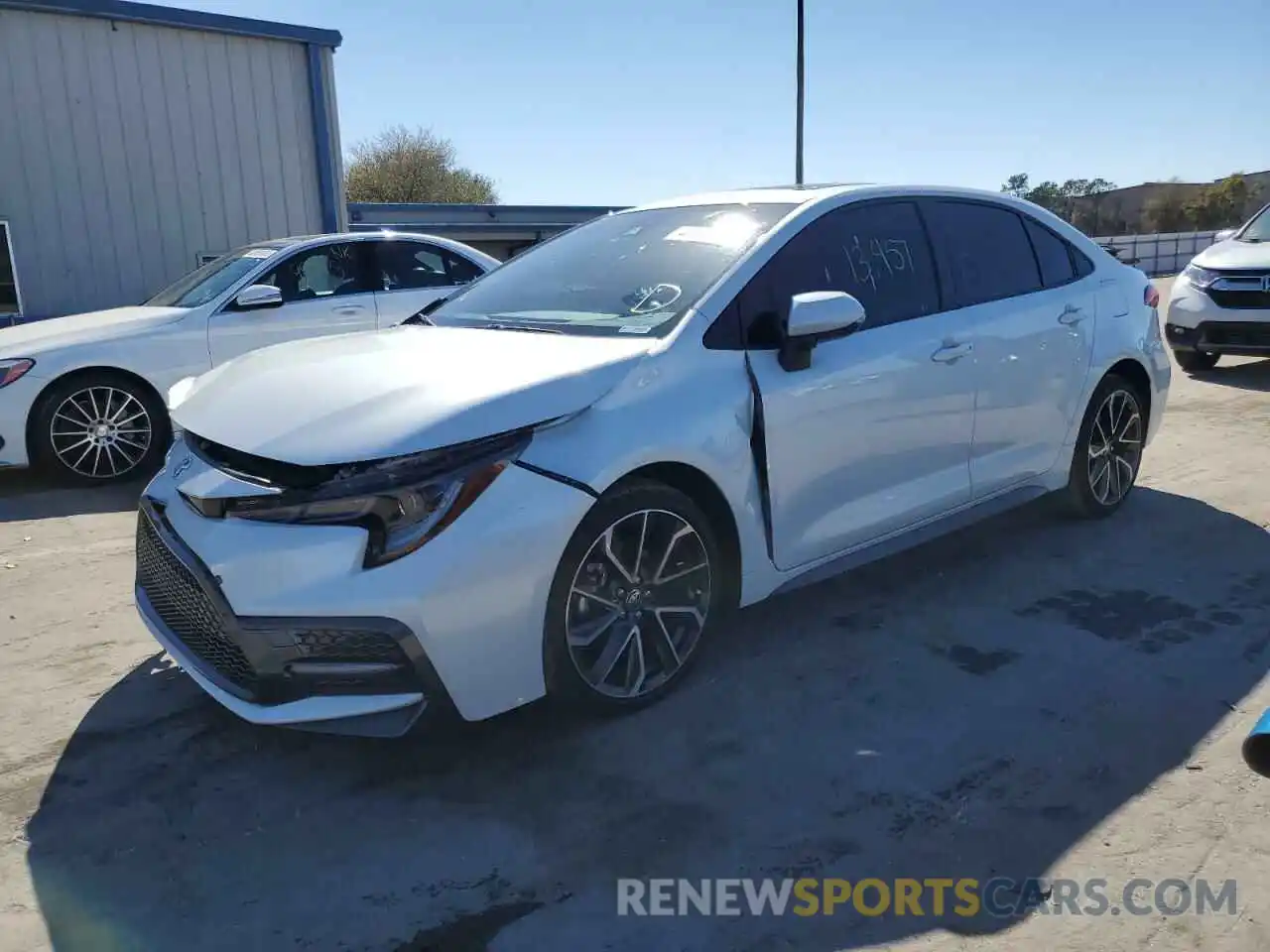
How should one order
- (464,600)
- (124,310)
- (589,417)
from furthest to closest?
(124,310) < (589,417) < (464,600)

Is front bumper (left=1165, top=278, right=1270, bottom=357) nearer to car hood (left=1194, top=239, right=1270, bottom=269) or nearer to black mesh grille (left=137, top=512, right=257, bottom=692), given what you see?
car hood (left=1194, top=239, right=1270, bottom=269)

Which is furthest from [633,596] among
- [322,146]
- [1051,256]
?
[322,146]

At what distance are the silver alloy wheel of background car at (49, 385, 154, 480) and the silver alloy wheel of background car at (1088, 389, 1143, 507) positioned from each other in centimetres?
566

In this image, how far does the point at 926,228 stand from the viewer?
4270mm

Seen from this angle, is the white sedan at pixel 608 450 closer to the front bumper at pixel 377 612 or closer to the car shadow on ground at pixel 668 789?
the front bumper at pixel 377 612

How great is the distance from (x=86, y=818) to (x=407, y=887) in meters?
0.97

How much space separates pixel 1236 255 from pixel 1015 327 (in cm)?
649

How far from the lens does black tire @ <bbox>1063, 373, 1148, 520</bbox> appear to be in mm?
4996

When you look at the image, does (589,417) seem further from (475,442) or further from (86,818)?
(86,818)

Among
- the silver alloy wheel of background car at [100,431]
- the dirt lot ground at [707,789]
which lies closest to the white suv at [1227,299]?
the dirt lot ground at [707,789]

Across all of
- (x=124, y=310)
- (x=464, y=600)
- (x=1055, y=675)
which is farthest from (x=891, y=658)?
(x=124, y=310)

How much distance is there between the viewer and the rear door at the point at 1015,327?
4.29 m

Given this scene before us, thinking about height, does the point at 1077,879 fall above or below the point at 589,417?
below

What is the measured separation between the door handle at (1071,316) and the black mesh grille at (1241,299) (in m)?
5.40
